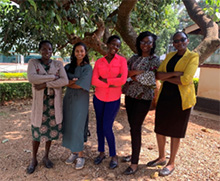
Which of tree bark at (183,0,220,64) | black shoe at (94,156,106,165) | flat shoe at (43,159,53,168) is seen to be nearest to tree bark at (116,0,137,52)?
tree bark at (183,0,220,64)

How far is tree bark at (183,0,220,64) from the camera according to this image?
4.43 meters

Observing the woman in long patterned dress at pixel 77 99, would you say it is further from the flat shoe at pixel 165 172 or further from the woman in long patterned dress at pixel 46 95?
the flat shoe at pixel 165 172

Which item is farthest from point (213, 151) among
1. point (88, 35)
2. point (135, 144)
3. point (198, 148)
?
point (88, 35)

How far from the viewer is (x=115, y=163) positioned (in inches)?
115

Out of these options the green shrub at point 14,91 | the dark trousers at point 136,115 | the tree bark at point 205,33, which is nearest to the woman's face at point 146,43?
the dark trousers at point 136,115

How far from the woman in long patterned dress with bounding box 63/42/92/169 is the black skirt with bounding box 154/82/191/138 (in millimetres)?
1077

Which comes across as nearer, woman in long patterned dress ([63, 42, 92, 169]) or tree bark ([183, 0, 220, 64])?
woman in long patterned dress ([63, 42, 92, 169])

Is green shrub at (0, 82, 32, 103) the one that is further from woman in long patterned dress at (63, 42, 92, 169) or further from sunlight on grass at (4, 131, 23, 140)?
woman in long patterned dress at (63, 42, 92, 169)

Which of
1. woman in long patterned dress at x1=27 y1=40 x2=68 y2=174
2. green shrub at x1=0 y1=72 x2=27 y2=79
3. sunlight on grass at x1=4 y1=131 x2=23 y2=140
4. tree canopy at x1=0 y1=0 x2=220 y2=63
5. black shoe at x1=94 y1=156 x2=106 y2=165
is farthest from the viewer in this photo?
green shrub at x1=0 y1=72 x2=27 y2=79

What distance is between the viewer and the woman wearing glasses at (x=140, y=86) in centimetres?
262

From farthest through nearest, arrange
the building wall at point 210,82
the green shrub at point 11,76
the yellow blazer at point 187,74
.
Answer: the green shrub at point 11,76
the building wall at point 210,82
the yellow blazer at point 187,74

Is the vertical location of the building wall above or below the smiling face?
below

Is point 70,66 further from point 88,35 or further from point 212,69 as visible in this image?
point 212,69

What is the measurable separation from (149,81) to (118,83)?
413 mm
